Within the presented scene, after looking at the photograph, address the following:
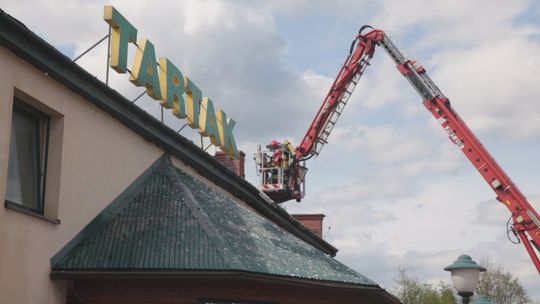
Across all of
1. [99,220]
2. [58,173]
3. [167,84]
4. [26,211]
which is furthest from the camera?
[167,84]

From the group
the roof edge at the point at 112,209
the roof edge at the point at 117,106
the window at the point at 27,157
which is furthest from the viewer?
the roof edge at the point at 112,209

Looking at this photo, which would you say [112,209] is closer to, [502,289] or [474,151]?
[474,151]

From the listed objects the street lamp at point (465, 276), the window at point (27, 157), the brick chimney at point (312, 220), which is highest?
the brick chimney at point (312, 220)

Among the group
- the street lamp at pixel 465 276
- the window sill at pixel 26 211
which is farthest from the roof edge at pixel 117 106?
the street lamp at pixel 465 276

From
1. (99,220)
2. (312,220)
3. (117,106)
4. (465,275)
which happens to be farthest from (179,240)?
(312,220)

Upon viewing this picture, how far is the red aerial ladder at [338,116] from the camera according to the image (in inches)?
976

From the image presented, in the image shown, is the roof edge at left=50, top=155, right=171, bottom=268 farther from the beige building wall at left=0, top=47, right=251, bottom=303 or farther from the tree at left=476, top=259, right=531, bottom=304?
the tree at left=476, top=259, right=531, bottom=304

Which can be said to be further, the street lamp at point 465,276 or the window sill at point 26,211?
the street lamp at point 465,276

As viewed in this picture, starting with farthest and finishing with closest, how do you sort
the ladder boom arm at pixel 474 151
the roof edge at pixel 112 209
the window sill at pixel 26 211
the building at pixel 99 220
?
1. the ladder boom arm at pixel 474 151
2. the roof edge at pixel 112 209
3. the building at pixel 99 220
4. the window sill at pixel 26 211

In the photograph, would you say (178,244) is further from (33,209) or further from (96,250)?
(33,209)

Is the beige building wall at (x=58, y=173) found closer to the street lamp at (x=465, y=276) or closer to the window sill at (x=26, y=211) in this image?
the window sill at (x=26, y=211)

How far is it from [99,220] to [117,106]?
2057 mm

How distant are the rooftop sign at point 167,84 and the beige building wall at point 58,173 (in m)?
1.96

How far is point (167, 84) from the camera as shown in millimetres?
16922
